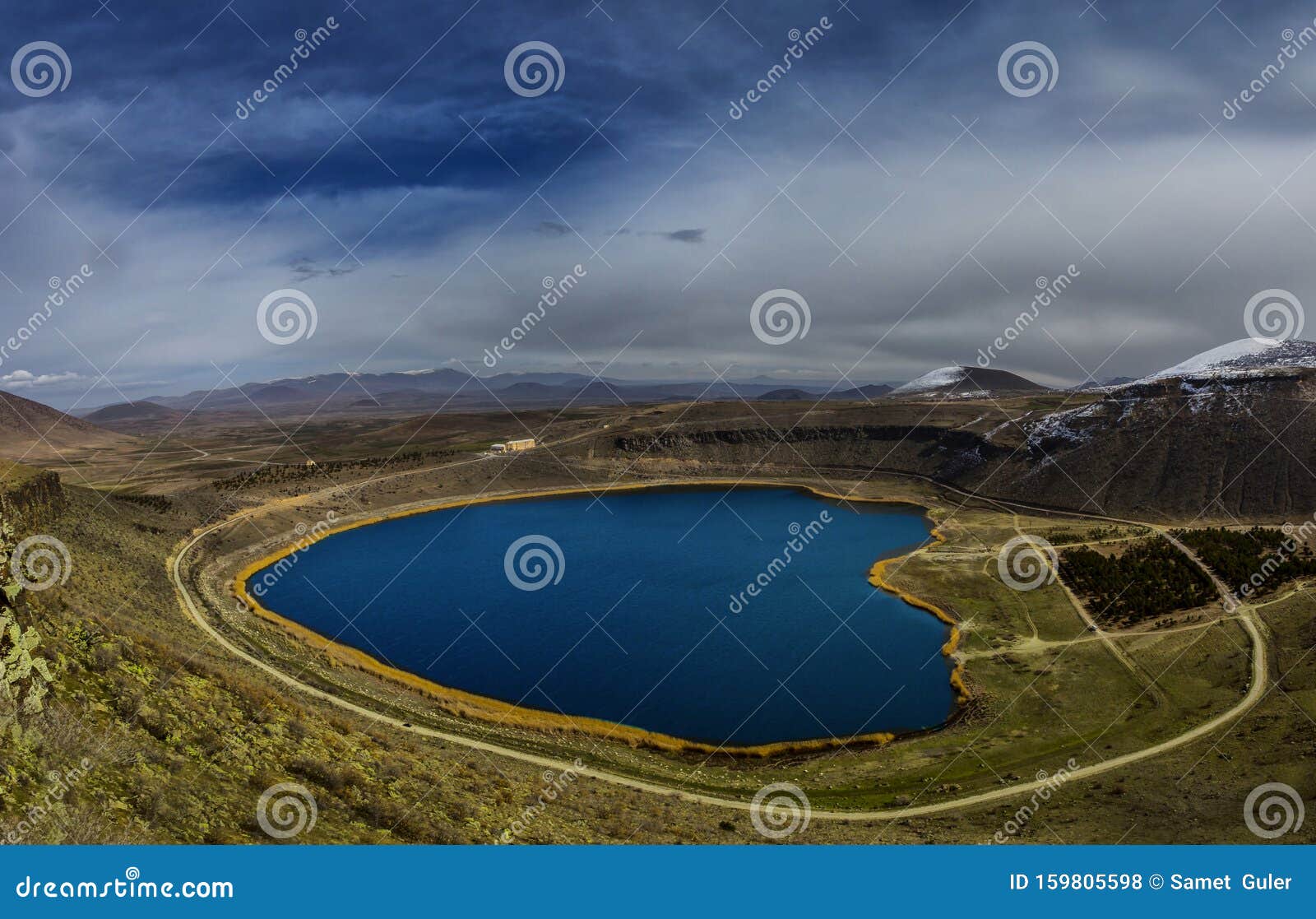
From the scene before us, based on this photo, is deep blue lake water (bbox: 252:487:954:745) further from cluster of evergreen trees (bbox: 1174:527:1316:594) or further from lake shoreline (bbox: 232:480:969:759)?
cluster of evergreen trees (bbox: 1174:527:1316:594)

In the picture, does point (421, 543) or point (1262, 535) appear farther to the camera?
point (421, 543)

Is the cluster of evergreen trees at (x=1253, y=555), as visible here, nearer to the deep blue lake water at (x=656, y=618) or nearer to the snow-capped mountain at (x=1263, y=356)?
the deep blue lake water at (x=656, y=618)

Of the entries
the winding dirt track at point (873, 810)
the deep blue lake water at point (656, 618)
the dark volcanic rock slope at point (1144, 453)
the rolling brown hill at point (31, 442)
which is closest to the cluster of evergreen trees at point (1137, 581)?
the winding dirt track at point (873, 810)

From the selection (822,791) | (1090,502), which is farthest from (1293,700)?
(1090,502)

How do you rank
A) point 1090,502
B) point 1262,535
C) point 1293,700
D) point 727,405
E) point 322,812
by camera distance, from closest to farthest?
point 322,812 → point 1293,700 → point 1262,535 → point 1090,502 → point 727,405

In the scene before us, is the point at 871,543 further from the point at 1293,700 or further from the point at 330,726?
the point at 330,726

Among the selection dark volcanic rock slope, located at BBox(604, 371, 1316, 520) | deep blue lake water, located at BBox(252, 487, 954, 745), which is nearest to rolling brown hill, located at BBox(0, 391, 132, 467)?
deep blue lake water, located at BBox(252, 487, 954, 745)

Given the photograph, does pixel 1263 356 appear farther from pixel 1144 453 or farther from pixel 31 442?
pixel 31 442
